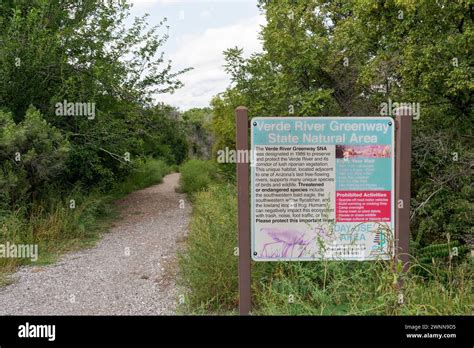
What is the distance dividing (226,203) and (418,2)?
5042mm

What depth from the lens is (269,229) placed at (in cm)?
472

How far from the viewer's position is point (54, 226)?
29.6ft

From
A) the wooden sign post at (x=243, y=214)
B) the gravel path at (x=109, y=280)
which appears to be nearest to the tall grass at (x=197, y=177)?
the gravel path at (x=109, y=280)

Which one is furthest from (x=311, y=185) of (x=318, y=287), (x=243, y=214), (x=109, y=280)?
(x=109, y=280)

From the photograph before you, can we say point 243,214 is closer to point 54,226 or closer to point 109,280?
point 109,280

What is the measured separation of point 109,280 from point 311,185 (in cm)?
377

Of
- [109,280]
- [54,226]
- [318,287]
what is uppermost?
[54,226]

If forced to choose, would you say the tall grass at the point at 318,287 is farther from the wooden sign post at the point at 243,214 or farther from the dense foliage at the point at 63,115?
the dense foliage at the point at 63,115

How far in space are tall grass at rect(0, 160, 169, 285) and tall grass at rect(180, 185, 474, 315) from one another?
3.28m

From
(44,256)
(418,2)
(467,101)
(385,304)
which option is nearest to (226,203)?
(44,256)

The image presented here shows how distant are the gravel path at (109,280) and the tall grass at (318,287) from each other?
1.97ft

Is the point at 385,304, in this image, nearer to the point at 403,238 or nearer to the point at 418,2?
the point at 403,238

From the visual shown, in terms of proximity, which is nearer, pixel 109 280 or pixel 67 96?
pixel 109 280

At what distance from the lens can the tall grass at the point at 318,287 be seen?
4340mm
